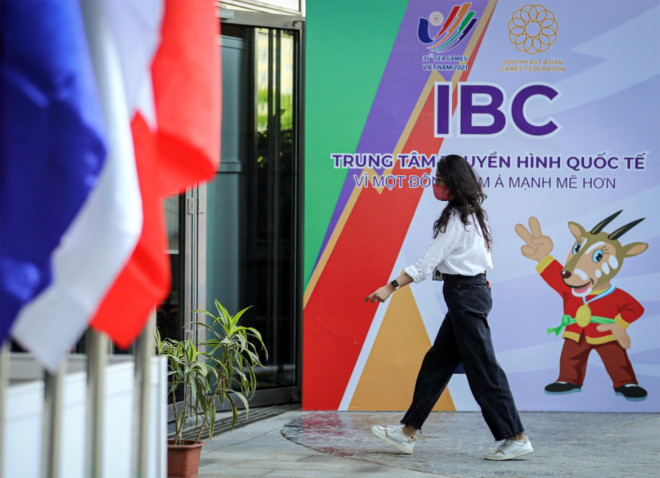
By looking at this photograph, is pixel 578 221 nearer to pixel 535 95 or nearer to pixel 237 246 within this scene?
pixel 535 95

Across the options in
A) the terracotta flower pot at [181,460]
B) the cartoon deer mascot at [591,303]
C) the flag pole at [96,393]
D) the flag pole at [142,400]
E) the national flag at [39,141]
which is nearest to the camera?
the national flag at [39,141]

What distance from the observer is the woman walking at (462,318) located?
4.70 meters

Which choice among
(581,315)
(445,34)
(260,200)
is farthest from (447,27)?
(581,315)

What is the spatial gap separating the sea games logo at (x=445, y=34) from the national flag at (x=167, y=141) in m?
4.32

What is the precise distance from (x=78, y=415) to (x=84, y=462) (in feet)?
0.36

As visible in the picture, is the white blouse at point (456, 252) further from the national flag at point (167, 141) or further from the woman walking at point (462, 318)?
the national flag at point (167, 141)

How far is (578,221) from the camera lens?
243 inches

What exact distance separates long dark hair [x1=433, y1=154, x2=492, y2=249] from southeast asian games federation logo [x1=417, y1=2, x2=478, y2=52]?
5.02 ft

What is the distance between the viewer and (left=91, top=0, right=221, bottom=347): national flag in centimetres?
183

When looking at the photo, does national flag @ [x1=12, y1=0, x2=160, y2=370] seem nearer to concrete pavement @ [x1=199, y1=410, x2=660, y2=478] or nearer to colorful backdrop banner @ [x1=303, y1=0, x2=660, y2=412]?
concrete pavement @ [x1=199, y1=410, x2=660, y2=478]

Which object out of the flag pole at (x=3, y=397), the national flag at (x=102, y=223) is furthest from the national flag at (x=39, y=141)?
the flag pole at (x=3, y=397)

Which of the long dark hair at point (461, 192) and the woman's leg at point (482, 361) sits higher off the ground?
the long dark hair at point (461, 192)

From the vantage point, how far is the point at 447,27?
20.3 ft

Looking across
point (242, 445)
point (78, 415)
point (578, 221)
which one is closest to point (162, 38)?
point (78, 415)
